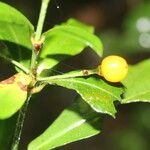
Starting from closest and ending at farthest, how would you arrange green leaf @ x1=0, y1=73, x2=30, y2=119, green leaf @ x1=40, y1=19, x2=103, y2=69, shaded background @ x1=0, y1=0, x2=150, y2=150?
1. green leaf @ x1=0, y1=73, x2=30, y2=119
2. green leaf @ x1=40, y1=19, x2=103, y2=69
3. shaded background @ x1=0, y1=0, x2=150, y2=150

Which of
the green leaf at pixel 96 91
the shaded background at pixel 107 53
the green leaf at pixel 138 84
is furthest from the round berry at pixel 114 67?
the shaded background at pixel 107 53

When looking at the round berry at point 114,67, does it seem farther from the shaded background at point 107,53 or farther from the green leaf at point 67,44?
the shaded background at point 107,53

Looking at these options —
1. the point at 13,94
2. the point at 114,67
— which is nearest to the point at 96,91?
the point at 114,67

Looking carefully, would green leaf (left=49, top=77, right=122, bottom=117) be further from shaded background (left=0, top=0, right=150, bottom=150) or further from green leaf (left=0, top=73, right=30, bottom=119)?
shaded background (left=0, top=0, right=150, bottom=150)

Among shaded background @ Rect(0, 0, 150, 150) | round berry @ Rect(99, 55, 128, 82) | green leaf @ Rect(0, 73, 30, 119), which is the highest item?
round berry @ Rect(99, 55, 128, 82)

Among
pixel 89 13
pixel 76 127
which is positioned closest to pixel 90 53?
pixel 89 13

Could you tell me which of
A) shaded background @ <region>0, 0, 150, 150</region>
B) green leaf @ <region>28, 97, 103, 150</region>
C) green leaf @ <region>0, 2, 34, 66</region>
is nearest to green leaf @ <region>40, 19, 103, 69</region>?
green leaf @ <region>0, 2, 34, 66</region>

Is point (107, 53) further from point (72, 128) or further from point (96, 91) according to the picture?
point (96, 91)
